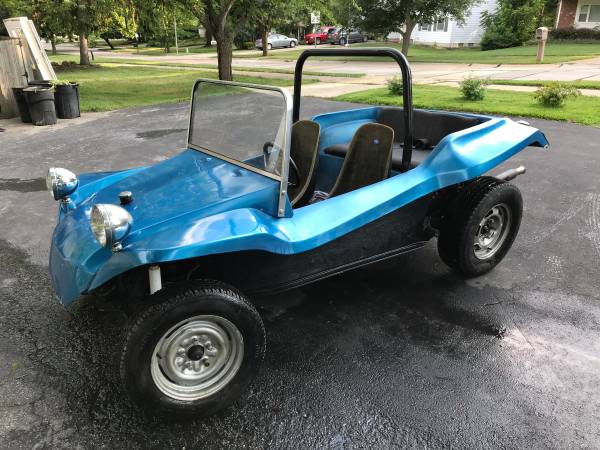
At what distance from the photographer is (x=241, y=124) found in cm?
292

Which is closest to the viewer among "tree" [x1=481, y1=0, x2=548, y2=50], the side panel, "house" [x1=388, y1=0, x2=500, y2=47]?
the side panel

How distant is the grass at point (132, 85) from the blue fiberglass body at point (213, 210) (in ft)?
31.0

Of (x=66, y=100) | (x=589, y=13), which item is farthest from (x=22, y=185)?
(x=589, y=13)

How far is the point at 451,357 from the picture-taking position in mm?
2633

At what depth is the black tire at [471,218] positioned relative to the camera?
3.21 meters

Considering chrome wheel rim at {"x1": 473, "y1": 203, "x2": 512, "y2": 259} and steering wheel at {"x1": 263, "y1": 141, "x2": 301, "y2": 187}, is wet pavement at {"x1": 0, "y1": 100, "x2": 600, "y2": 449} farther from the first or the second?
steering wheel at {"x1": 263, "y1": 141, "x2": 301, "y2": 187}

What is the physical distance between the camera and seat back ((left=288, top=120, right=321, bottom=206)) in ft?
10.7

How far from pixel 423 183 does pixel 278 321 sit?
3.98ft

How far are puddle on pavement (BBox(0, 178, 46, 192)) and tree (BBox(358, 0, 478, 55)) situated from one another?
20.4 m

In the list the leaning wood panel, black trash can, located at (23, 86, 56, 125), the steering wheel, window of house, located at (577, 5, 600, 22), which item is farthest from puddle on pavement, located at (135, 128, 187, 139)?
window of house, located at (577, 5, 600, 22)

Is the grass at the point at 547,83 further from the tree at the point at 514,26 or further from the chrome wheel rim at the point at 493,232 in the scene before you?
the tree at the point at 514,26

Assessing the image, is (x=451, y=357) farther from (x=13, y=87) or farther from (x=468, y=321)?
(x=13, y=87)

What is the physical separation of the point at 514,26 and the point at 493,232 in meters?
31.7

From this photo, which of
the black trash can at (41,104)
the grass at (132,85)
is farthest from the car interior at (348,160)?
the grass at (132,85)
